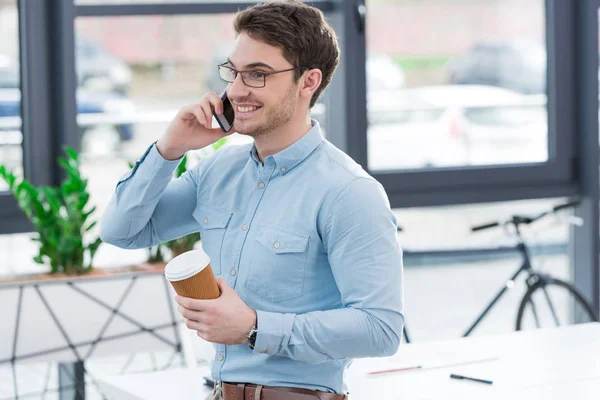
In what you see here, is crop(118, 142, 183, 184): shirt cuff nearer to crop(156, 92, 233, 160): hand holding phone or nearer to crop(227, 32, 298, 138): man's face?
crop(156, 92, 233, 160): hand holding phone

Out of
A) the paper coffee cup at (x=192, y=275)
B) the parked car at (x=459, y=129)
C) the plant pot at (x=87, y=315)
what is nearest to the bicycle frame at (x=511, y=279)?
the parked car at (x=459, y=129)

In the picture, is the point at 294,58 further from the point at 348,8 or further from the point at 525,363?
the point at 348,8

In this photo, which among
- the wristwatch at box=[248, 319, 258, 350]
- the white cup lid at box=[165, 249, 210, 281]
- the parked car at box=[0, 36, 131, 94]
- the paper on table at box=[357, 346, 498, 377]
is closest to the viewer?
the white cup lid at box=[165, 249, 210, 281]

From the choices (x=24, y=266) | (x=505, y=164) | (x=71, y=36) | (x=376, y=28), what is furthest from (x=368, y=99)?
(x=24, y=266)

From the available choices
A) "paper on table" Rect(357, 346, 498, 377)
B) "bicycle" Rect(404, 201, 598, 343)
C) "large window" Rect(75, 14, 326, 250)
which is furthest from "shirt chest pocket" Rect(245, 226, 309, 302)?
"bicycle" Rect(404, 201, 598, 343)

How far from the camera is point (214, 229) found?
1.84 m

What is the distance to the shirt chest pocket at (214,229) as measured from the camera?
1813 mm

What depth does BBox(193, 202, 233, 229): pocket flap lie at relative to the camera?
1828 mm

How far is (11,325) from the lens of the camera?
125 inches

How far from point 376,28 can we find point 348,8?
0.18m

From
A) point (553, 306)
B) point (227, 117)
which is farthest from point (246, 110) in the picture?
point (553, 306)

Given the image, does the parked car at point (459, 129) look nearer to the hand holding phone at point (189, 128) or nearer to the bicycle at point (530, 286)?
the bicycle at point (530, 286)

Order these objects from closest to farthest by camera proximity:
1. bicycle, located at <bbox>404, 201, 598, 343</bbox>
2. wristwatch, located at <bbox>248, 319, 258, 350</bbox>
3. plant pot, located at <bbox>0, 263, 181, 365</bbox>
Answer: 1. wristwatch, located at <bbox>248, 319, 258, 350</bbox>
2. plant pot, located at <bbox>0, 263, 181, 365</bbox>
3. bicycle, located at <bbox>404, 201, 598, 343</bbox>

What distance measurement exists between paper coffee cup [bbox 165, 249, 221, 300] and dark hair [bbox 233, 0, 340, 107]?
0.45 m
